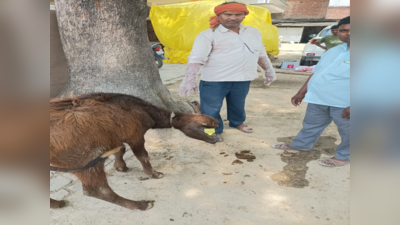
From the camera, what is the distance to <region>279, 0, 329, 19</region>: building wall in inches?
75.8

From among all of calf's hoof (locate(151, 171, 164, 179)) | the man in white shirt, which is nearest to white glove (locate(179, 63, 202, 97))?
the man in white shirt

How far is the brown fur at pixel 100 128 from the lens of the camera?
1.45 m

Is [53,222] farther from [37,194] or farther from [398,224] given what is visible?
[398,224]

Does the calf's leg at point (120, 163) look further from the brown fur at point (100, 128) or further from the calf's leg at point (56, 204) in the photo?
the calf's leg at point (56, 204)

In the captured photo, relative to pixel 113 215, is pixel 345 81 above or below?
above

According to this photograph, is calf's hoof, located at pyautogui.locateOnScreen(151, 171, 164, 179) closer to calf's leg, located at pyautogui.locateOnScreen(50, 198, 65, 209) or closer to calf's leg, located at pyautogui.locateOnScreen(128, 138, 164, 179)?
calf's leg, located at pyautogui.locateOnScreen(128, 138, 164, 179)

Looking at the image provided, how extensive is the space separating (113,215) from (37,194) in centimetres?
123

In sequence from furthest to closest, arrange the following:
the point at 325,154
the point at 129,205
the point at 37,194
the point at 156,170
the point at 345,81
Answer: the point at 325,154, the point at 156,170, the point at 345,81, the point at 129,205, the point at 37,194

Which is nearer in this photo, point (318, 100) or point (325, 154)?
point (318, 100)

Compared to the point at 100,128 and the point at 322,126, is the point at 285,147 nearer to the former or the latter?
the point at 322,126

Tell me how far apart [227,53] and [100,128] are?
1651 millimetres

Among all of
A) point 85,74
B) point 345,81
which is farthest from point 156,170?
point 345,81

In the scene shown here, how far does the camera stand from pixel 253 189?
2104 millimetres

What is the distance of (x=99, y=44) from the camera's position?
2184 mm
